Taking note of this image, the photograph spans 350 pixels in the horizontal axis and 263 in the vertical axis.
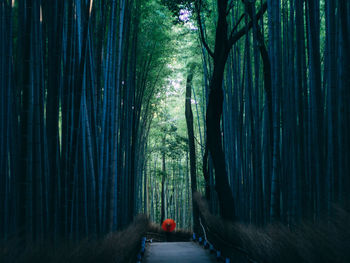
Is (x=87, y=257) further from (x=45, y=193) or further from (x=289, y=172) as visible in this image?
(x=289, y=172)

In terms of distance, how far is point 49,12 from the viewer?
260 cm

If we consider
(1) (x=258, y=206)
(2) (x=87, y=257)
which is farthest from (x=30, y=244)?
(1) (x=258, y=206)

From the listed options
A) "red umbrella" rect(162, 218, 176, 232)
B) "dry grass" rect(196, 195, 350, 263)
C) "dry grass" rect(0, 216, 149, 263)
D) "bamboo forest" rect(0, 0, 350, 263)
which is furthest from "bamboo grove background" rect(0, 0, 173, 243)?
"red umbrella" rect(162, 218, 176, 232)

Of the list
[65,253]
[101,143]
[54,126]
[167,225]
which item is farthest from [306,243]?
[167,225]

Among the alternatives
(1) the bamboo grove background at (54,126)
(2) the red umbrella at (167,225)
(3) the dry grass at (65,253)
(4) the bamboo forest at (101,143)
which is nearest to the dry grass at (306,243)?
(4) the bamboo forest at (101,143)

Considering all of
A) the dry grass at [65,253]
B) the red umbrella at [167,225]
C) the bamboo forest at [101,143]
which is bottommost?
the red umbrella at [167,225]

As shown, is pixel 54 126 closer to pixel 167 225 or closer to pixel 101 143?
pixel 101 143

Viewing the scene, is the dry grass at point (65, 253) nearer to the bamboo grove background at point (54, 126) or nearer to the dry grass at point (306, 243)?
the bamboo grove background at point (54, 126)

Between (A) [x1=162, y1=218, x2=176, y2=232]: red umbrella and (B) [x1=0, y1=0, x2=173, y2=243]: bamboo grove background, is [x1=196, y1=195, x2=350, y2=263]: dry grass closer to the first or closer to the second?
(B) [x1=0, y1=0, x2=173, y2=243]: bamboo grove background

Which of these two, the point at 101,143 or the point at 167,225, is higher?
the point at 101,143

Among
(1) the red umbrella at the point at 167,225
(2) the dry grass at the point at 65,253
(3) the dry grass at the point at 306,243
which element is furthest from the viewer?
(1) the red umbrella at the point at 167,225

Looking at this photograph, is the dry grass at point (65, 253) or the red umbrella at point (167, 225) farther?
the red umbrella at point (167, 225)

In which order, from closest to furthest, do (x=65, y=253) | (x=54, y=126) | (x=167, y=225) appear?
1. (x=65, y=253)
2. (x=54, y=126)
3. (x=167, y=225)

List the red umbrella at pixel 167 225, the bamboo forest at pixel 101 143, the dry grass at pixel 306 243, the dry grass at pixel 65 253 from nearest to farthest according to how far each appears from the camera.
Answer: the dry grass at pixel 65 253, the dry grass at pixel 306 243, the bamboo forest at pixel 101 143, the red umbrella at pixel 167 225
